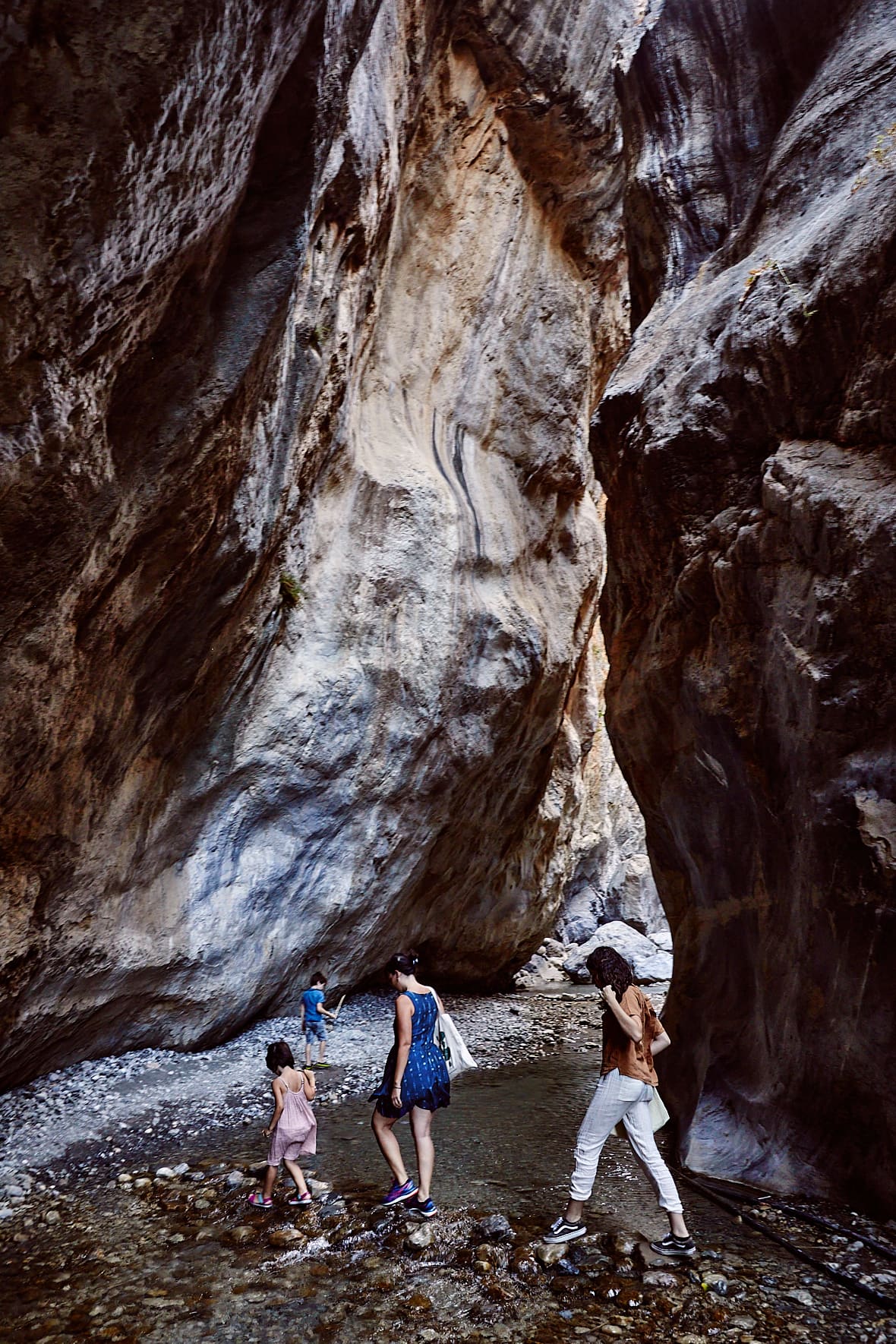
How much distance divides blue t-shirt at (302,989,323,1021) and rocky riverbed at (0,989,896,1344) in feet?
6.12

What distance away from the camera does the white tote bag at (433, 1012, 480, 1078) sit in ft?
18.7

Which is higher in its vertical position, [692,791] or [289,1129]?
[692,791]

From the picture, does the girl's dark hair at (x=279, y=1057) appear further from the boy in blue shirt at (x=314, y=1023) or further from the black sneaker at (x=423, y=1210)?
the boy in blue shirt at (x=314, y=1023)

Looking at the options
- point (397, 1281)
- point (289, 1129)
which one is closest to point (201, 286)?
point (289, 1129)

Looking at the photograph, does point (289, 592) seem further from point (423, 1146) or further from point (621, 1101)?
point (621, 1101)

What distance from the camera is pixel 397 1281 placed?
4.65 metres

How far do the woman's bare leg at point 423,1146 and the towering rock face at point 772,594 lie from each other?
Answer: 243 centimetres

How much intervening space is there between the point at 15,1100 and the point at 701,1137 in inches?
233

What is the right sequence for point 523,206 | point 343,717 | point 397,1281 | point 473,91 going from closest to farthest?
point 397,1281, point 343,717, point 473,91, point 523,206

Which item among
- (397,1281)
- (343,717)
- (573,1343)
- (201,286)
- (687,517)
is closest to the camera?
(573,1343)

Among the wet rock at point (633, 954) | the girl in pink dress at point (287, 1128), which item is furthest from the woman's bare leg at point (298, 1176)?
the wet rock at point (633, 954)

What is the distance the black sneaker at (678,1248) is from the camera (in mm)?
4816

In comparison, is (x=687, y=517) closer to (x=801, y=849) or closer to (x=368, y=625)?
(x=801, y=849)

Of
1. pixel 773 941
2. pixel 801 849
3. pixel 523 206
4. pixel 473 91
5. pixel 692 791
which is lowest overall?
pixel 773 941
